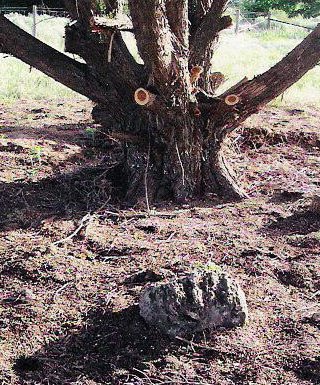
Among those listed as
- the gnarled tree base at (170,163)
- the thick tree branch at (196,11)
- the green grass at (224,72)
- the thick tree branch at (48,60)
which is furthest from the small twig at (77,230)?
the green grass at (224,72)

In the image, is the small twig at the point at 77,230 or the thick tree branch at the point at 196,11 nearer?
the small twig at the point at 77,230

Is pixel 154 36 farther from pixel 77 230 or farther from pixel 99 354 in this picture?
pixel 99 354

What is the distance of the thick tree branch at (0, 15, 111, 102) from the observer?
4707mm

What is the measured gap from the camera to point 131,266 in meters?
3.89

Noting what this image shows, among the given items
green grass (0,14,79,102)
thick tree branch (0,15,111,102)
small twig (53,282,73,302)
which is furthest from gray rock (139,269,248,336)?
green grass (0,14,79,102)

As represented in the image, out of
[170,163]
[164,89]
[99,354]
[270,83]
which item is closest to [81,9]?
[164,89]

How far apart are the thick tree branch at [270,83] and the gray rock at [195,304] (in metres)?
2.10

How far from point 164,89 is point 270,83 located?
86cm

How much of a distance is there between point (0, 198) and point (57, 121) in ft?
9.29

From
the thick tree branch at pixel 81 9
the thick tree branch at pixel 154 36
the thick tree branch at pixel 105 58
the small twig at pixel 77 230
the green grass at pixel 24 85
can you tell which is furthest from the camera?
the green grass at pixel 24 85

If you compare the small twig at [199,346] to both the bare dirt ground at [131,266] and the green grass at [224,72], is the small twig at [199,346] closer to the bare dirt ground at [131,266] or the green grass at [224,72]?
the bare dirt ground at [131,266]

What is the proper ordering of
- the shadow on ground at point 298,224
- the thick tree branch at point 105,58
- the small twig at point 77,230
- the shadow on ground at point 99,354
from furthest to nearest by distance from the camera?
the thick tree branch at point 105,58, the shadow on ground at point 298,224, the small twig at point 77,230, the shadow on ground at point 99,354

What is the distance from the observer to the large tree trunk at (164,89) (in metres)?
4.67

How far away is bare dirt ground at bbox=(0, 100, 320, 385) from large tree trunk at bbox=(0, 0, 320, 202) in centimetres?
27
